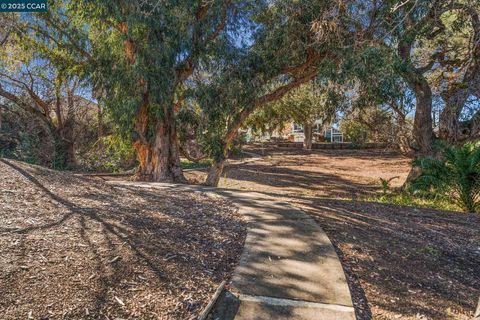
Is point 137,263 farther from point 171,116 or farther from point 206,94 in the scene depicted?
point 171,116

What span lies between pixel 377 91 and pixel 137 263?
6.87m

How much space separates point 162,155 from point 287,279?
754 cm

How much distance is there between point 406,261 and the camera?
3.09 metres

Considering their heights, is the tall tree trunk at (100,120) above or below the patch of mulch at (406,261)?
above

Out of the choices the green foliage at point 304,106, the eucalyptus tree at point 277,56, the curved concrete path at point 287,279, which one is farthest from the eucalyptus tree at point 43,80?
the curved concrete path at point 287,279

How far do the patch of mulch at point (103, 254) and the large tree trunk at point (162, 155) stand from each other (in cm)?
524

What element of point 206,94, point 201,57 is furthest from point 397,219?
point 201,57

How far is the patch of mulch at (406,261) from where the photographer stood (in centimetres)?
241

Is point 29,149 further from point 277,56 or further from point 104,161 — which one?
point 277,56

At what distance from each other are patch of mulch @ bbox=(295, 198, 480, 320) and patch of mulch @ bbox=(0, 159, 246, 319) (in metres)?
1.07

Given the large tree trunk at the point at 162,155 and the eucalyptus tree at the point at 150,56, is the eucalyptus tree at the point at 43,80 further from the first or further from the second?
the large tree trunk at the point at 162,155

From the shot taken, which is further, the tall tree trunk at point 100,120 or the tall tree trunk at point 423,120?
the tall tree trunk at point 100,120

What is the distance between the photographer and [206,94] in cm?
859

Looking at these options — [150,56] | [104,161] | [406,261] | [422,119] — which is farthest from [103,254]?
[104,161]
